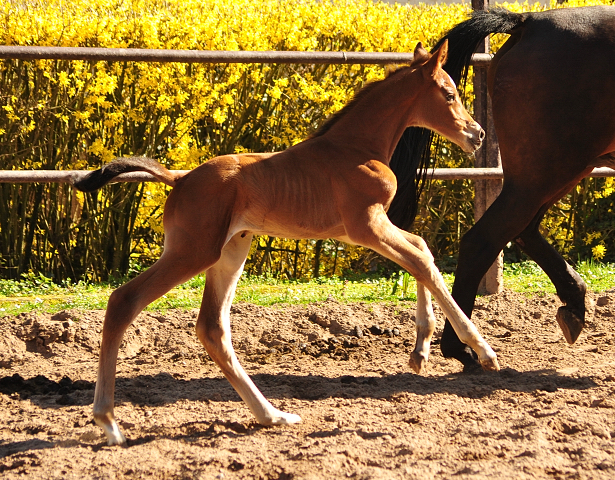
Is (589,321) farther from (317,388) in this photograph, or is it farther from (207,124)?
(207,124)

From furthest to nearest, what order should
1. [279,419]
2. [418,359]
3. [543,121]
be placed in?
[543,121], [418,359], [279,419]

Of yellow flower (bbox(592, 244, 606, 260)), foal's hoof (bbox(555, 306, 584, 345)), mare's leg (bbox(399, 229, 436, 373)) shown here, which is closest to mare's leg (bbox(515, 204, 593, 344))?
foal's hoof (bbox(555, 306, 584, 345))

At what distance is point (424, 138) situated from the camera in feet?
13.5

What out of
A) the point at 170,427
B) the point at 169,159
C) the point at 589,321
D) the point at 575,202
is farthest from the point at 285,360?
the point at 575,202

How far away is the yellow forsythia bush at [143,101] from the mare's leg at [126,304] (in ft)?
10.1

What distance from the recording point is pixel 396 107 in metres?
→ 3.50

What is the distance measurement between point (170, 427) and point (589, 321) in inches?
123

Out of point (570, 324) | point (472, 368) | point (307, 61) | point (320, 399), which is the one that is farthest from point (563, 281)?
point (307, 61)

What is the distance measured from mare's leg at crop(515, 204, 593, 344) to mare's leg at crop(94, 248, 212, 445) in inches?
91.2

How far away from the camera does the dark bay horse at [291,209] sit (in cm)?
298

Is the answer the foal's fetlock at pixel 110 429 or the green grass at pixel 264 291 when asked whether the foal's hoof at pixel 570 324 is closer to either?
the green grass at pixel 264 291

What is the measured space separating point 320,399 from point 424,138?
1.57 meters

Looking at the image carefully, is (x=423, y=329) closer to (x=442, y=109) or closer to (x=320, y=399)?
(x=320, y=399)

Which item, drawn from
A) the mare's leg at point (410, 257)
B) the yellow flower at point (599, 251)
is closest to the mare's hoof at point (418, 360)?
the mare's leg at point (410, 257)
